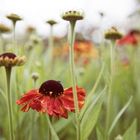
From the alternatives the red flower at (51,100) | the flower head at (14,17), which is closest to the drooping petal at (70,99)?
the red flower at (51,100)

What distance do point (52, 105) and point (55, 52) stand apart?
6.90 feet

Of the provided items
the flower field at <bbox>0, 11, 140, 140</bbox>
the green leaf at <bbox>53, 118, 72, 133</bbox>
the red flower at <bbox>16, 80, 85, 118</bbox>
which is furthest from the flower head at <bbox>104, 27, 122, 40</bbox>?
the green leaf at <bbox>53, 118, 72, 133</bbox>

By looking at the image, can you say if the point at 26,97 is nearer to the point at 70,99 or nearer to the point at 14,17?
the point at 70,99

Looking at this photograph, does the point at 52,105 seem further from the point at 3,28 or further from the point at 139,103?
the point at 139,103

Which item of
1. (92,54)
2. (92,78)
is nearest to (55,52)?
(92,54)

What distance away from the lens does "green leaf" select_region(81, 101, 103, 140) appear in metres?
0.94

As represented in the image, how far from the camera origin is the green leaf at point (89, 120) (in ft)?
3.10

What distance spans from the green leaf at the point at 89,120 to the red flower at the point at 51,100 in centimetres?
3

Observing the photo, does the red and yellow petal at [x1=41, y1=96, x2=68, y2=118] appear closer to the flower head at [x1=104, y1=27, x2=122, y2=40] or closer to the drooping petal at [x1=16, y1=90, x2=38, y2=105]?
the drooping petal at [x1=16, y1=90, x2=38, y2=105]

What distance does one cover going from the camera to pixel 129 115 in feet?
5.99

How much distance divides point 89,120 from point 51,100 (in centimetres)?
10

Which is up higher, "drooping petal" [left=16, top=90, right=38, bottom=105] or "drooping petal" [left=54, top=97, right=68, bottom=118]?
"drooping petal" [left=16, top=90, right=38, bottom=105]

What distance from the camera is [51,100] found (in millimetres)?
978

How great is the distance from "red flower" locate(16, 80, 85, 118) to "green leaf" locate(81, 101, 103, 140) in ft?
0.11
